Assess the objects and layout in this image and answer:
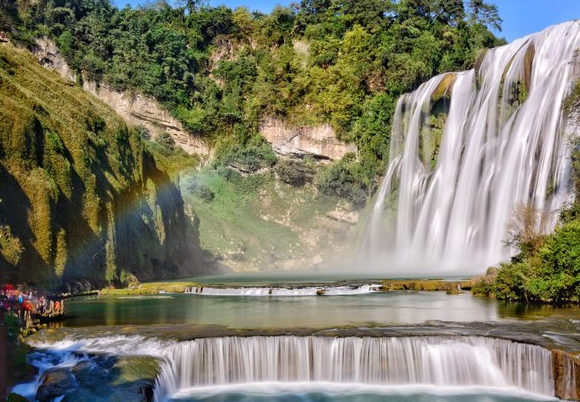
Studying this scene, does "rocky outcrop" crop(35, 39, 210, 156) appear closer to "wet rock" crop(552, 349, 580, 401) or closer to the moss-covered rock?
the moss-covered rock

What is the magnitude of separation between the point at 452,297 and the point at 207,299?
12.4m

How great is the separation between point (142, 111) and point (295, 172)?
21.7m

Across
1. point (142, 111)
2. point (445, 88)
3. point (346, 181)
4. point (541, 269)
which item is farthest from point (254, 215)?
point (541, 269)

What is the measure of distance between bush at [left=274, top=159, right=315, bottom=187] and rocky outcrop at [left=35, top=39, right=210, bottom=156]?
453 inches

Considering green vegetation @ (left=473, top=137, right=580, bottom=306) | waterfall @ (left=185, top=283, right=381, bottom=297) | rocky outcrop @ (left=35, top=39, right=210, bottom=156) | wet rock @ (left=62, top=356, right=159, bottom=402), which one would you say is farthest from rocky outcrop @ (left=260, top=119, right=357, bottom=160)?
wet rock @ (left=62, top=356, right=159, bottom=402)

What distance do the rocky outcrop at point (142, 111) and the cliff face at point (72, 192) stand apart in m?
18.9

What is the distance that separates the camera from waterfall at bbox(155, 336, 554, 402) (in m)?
15.3

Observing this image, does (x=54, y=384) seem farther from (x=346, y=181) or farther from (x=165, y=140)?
(x=165, y=140)

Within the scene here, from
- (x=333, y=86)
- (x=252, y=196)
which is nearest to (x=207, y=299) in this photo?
(x=252, y=196)

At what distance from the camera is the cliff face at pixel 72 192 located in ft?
90.7

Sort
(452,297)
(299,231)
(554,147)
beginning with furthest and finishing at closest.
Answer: (299,231)
(554,147)
(452,297)

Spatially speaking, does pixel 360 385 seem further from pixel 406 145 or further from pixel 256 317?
pixel 406 145

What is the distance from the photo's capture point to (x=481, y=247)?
129ft

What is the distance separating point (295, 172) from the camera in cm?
6519
